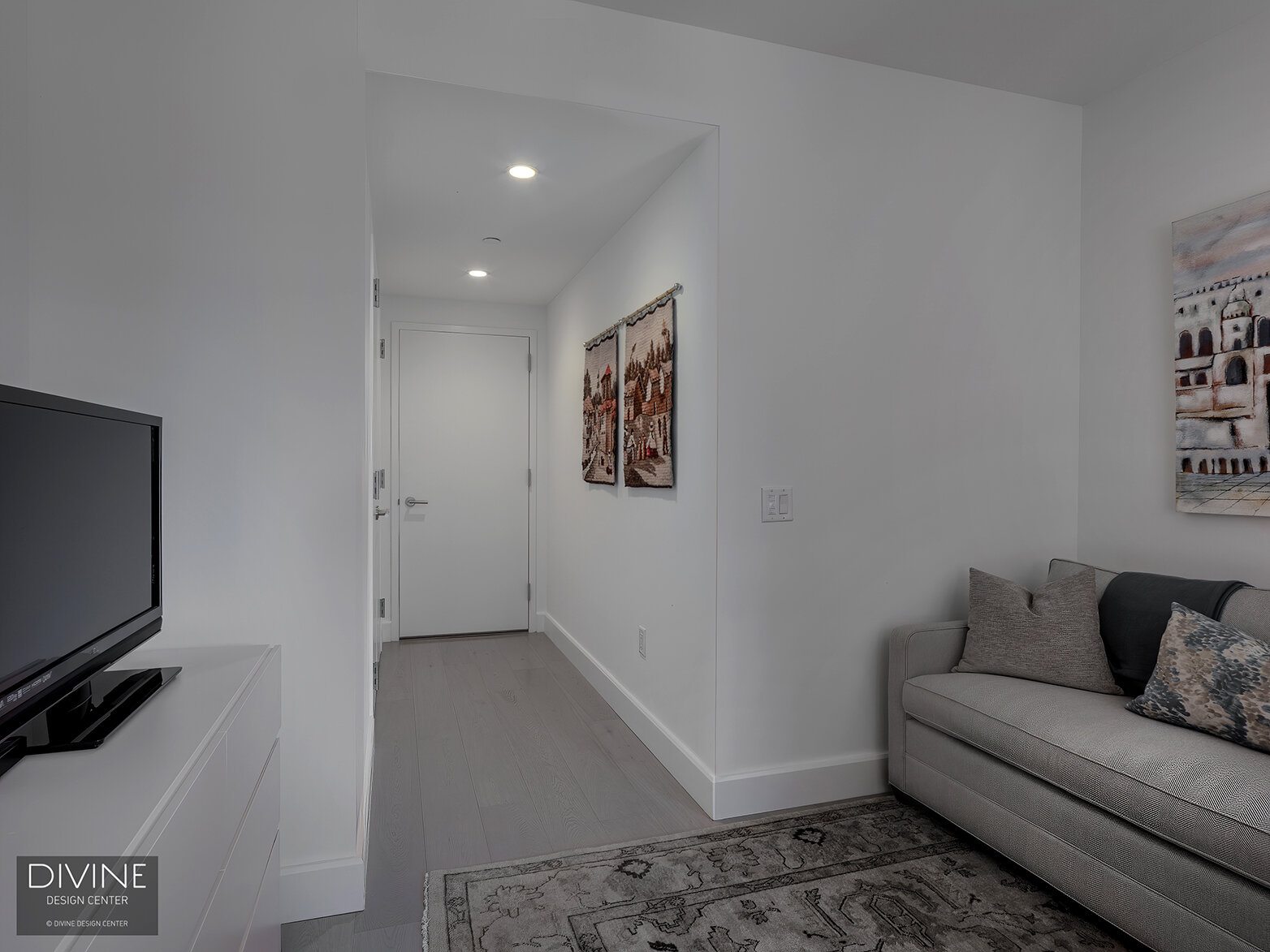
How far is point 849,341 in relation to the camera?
2.55 meters

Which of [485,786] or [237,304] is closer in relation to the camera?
[237,304]

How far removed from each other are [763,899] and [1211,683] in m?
1.27

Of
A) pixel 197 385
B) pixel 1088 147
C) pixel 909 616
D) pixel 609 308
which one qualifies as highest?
pixel 1088 147

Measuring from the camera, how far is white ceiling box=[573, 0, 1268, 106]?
2232 mm

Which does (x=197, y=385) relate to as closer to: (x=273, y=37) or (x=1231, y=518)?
(x=273, y=37)

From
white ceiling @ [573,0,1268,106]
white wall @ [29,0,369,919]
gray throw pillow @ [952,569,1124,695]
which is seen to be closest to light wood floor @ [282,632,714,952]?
white wall @ [29,0,369,919]

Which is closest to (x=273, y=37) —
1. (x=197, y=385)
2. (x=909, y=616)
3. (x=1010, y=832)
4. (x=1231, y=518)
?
(x=197, y=385)

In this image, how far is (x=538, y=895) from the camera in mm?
1958

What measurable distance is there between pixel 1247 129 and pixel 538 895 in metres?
3.21

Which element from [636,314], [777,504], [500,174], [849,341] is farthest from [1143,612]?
[500,174]

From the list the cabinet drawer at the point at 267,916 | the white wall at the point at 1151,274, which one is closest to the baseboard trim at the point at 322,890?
the cabinet drawer at the point at 267,916

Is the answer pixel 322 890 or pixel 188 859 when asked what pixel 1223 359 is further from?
pixel 322 890

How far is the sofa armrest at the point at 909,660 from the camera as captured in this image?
245 centimetres

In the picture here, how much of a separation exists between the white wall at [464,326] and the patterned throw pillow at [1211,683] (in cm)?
378
